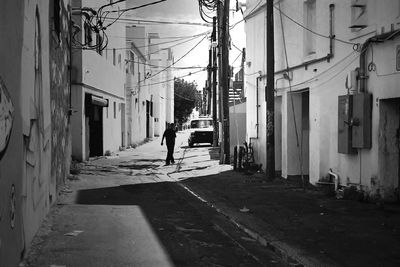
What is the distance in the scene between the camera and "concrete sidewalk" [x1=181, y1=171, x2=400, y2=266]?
6.78 meters

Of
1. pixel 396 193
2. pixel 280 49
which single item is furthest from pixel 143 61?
pixel 396 193

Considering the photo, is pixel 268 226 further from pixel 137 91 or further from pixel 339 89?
pixel 137 91

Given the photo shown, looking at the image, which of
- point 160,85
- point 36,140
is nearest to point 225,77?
point 36,140

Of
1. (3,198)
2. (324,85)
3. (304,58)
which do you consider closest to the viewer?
(3,198)

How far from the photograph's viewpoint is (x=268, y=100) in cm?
1484

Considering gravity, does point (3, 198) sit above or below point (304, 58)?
below

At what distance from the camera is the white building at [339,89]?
10414 millimetres

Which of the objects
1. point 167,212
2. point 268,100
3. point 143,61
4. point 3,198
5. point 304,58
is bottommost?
point 167,212

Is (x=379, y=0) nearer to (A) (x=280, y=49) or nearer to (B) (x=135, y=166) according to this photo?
(A) (x=280, y=49)

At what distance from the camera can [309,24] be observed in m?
14.1

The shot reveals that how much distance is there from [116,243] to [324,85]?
738 centimetres

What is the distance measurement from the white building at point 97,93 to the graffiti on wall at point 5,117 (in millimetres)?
13368

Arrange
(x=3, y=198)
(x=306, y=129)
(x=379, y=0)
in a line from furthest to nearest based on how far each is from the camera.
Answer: (x=306, y=129) → (x=379, y=0) → (x=3, y=198)

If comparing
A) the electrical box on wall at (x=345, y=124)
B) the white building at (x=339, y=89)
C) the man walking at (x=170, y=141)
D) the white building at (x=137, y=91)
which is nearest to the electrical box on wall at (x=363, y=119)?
the white building at (x=339, y=89)
